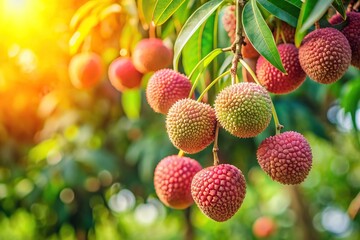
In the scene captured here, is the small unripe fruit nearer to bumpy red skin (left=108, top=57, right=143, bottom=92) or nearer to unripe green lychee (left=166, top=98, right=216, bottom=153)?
bumpy red skin (left=108, top=57, right=143, bottom=92)

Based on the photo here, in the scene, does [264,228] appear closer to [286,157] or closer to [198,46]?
[198,46]

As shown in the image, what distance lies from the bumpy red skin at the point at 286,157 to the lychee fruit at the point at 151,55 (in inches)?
23.3

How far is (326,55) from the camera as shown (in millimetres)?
1036

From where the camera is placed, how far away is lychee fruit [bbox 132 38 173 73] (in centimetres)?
153

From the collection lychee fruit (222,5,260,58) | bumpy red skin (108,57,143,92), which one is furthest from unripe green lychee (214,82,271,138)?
bumpy red skin (108,57,143,92)

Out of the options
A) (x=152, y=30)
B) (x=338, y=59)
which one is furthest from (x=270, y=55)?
(x=152, y=30)

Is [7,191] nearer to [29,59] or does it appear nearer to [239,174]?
[29,59]

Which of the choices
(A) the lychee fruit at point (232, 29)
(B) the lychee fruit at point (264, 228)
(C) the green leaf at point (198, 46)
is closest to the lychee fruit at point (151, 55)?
(C) the green leaf at point (198, 46)

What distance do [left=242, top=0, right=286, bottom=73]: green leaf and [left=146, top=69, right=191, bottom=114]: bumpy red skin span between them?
21 cm

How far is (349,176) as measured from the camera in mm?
7418

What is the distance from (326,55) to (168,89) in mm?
351

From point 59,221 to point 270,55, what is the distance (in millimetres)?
2583

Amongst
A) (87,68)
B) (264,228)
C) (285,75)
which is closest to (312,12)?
(285,75)

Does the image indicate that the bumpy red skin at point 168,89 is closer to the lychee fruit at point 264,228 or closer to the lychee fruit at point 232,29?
the lychee fruit at point 232,29
